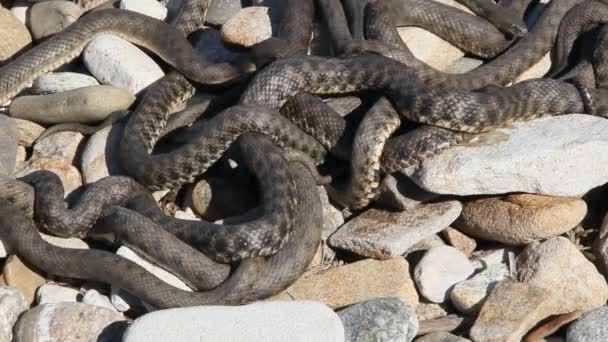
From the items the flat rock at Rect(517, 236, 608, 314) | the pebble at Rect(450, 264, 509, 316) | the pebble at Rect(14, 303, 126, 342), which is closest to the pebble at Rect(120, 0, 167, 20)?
the pebble at Rect(14, 303, 126, 342)

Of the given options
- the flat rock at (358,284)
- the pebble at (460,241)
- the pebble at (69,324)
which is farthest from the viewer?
the pebble at (460,241)

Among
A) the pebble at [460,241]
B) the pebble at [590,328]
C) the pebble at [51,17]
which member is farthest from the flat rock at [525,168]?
the pebble at [51,17]

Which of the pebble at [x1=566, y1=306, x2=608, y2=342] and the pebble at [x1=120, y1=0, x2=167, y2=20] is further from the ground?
the pebble at [x1=120, y1=0, x2=167, y2=20]

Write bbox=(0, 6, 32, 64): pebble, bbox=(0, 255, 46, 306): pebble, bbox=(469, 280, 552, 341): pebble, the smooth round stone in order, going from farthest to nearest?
bbox=(0, 6, 32, 64): pebble → the smooth round stone → bbox=(0, 255, 46, 306): pebble → bbox=(469, 280, 552, 341): pebble

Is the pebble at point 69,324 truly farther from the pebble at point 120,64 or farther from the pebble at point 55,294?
the pebble at point 120,64

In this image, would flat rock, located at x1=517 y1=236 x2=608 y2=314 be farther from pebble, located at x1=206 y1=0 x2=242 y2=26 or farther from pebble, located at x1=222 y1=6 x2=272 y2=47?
pebble, located at x1=206 y1=0 x2=242 y2=26

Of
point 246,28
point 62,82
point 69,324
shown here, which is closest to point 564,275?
point 69,324
